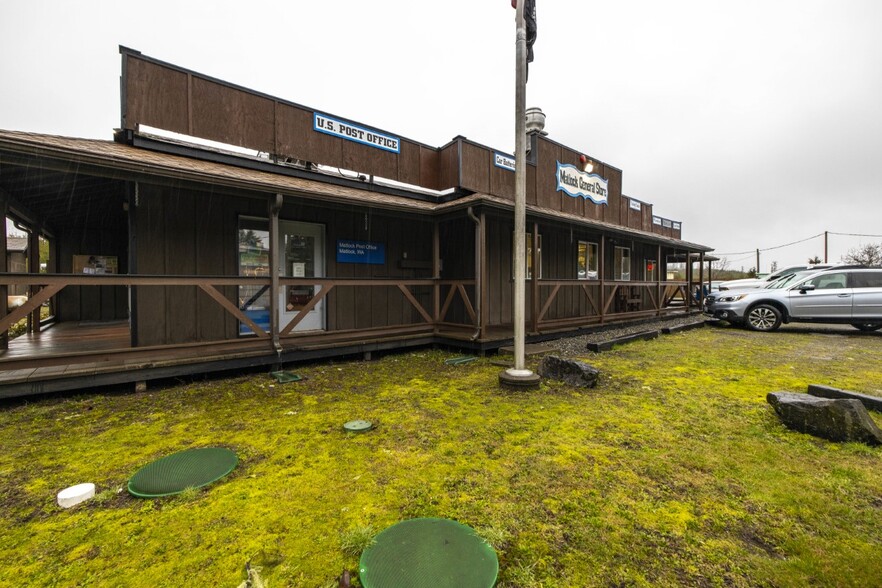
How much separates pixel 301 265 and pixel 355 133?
10.8ft

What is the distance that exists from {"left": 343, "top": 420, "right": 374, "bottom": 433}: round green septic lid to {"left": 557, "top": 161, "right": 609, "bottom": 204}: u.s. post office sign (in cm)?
1003

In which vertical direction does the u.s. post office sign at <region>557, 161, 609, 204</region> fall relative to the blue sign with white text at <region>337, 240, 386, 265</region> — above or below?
above

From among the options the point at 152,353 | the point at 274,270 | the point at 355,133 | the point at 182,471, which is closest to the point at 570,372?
the point at 182,471

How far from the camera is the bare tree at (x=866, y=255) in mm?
36812

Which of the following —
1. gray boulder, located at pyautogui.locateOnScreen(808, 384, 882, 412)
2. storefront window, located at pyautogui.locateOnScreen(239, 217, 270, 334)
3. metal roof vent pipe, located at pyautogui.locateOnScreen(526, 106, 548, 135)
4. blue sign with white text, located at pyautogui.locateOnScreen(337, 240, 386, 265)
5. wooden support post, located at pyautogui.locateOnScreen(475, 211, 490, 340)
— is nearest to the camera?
gray boulder, located at pyautogui.locateOnScreen(808, 384, 882, 412)

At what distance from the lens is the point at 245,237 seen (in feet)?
21.0

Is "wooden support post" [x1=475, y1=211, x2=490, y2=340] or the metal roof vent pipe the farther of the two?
the metal roof vent pipe

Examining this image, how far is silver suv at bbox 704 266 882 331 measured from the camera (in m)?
9.08

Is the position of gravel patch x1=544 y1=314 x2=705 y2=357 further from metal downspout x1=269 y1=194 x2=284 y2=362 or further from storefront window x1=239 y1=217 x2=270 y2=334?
storefront window x1=239 y1=217 x2=270 y2=334

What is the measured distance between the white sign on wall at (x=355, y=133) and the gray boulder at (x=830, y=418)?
812cm

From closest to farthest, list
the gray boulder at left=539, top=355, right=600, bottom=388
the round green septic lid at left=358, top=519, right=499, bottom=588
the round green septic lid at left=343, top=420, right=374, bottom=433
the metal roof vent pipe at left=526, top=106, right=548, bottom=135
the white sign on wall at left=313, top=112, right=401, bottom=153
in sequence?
the round green septic lid at left=358, top=519, right=499, bottom=588 → the round green septic lid at left=343, top=420, right=374, bottom=433 → the gray boulder at left=539, top=355, right=600, bottom=388 → the white sign on wall at left=313, top=112, right=401, bottom=153 → the metal roof vent pipe at left=526, top=106, right=548, bottom=135

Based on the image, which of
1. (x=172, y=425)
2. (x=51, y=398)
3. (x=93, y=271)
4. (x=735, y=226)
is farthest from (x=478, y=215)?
(x=735, y=226)

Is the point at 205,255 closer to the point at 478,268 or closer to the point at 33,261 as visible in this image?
the point at 33,261

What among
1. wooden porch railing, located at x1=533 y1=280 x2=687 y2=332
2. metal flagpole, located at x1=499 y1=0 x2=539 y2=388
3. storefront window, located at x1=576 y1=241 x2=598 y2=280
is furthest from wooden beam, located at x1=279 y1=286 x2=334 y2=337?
storefront window, located at x1=576 y1=241 x2=598 y2=280
